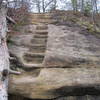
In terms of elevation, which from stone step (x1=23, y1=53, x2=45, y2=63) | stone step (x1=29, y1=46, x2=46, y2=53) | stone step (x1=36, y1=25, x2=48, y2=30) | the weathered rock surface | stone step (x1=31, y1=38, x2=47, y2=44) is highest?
stone step (x1=36, y1=25, x2=48, y2=30)

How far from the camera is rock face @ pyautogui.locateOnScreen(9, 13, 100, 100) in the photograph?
5312 millimetres

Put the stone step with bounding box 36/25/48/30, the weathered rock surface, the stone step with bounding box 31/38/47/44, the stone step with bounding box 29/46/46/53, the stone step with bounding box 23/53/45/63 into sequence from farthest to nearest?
1. the stone step with bounding box 36/25/48/30
2. the stone step with bounding box 31/38/47/44
3. the stone step with bounding box 29/46/46/53
4. the stone step with bounding box 23/53/45/63
5. the weathered rock surface

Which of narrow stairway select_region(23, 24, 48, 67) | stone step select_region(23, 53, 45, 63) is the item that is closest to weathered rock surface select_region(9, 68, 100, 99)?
narrow stairway select_region(23, 24, 48, 67)

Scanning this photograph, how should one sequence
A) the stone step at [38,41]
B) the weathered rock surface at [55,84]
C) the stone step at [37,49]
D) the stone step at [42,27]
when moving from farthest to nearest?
the stone step at [42,27] → the stone step at [38,41] → the stone step at [37,49] → the weathered rock surface at [55,84]

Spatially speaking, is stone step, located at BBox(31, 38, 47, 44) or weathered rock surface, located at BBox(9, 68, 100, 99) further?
stone step, located at BBox(31, 38, 47, 44)

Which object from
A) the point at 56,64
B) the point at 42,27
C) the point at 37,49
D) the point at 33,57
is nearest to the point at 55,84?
the point at 56,64

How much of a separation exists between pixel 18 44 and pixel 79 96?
3091mm

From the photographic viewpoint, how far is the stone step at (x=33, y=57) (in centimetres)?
672

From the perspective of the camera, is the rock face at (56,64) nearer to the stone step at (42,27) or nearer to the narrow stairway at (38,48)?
the narrow stairway at (38,48)

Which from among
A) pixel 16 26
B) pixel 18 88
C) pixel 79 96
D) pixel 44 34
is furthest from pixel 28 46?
pixel 79 96

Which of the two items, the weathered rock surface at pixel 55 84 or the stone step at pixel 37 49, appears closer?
the weathered rock surface at pixel 55 84

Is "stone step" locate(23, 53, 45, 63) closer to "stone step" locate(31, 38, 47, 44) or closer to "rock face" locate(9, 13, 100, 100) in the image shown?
"rock face" locate(9, 13, 100, 100)

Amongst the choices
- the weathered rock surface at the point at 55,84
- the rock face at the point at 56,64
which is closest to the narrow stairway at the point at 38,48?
the rock face at the point at 56,64

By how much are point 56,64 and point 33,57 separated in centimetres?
118
